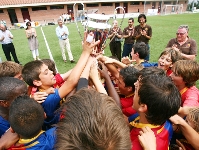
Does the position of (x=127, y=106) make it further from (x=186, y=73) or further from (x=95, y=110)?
(x=95, y=110)

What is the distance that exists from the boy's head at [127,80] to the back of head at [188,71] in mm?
665

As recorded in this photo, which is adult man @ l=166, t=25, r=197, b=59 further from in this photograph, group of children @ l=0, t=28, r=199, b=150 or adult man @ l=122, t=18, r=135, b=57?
adult man @ l=122, t=18, r=135, b=57

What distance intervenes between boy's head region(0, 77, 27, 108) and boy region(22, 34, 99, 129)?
0.19 meters

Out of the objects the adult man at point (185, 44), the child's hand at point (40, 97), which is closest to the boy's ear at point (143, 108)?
the child's hand at point (40, 97)

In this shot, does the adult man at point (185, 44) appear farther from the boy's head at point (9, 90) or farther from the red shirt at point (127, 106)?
the boy's head at point (9, 90)

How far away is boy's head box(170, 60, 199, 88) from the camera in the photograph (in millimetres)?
2187

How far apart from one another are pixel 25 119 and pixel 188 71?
207 centimetres

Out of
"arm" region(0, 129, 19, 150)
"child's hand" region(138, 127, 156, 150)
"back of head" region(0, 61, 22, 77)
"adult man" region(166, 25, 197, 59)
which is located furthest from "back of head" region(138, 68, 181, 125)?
"adult man" region(166, 25, 197, 59)

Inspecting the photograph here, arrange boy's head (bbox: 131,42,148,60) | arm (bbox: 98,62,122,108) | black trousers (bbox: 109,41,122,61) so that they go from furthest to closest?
black trousers (bbox: 109,41,122,61)
boy's head (bbox: 131,42,148,60)
arm (bbox: 98,62,122,108)

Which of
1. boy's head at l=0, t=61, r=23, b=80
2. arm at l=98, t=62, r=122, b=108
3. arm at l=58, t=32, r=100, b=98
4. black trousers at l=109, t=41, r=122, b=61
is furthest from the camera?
black trousers at l=109, t=41, r=122, b=61

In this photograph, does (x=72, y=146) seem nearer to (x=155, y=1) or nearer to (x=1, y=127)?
(x=1, y=127)

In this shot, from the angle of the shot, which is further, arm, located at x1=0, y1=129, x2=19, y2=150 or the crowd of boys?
arm, located at x1=0, y1=129, x2=19, y2=150

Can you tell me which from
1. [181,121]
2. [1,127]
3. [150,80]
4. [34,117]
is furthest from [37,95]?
[181,121]

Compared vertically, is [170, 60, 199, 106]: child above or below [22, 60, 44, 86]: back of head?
below
